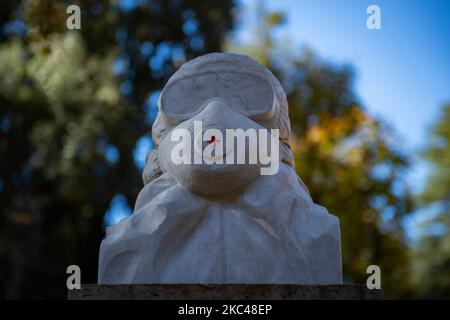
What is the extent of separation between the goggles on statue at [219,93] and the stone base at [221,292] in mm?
1875

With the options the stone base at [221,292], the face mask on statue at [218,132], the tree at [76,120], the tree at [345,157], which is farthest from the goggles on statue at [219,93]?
the tree at [345,157]

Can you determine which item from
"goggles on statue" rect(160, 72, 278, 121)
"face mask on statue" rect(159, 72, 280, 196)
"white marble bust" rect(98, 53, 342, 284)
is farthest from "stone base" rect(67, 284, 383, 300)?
"goggles on statue" rect(160, 72, 278, 121)

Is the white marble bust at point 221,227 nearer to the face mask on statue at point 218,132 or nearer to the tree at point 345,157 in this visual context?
the face mask on statue at point 218,132

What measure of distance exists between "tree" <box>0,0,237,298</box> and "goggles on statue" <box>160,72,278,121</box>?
10140 mm

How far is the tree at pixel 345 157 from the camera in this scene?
19.6 meters

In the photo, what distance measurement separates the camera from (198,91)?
635cm

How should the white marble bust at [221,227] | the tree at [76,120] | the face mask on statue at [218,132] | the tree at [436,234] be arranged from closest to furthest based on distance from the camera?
the white marble bust at [221,227] < the face mask on statue at [218,132] < the tree at [76,120] < the tree at [436,234]

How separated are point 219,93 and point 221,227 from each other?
129cm

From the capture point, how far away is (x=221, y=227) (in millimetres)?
5711

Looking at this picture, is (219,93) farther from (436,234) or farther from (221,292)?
(436,234)

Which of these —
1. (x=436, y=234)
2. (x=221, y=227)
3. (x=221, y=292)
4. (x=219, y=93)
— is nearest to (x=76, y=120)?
(x=219, y=93)

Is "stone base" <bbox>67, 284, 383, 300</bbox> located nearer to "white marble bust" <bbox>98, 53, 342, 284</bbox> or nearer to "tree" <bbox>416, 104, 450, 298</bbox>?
"white marble bust" <bbox>98, 53, 342, 284</bbox>
